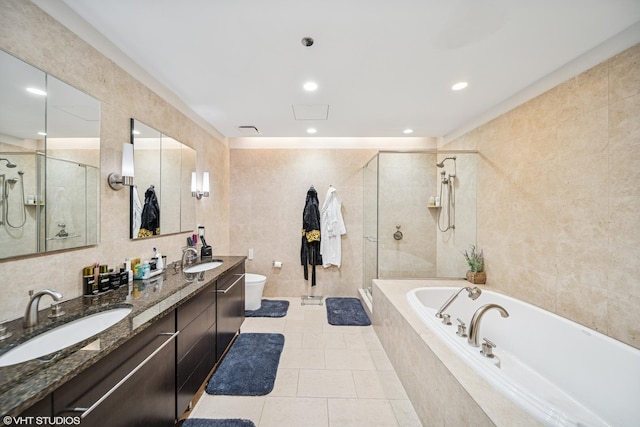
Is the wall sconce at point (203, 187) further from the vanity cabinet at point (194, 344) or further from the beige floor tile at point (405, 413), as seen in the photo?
the beige floor tile at point (405, 413)

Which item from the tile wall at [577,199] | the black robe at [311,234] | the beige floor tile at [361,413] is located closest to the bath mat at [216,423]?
the beige floor tile at [361,413]

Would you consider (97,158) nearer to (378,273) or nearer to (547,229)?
(378,273)

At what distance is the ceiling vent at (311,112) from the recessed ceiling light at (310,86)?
316mm

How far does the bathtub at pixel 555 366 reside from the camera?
1.10 metres

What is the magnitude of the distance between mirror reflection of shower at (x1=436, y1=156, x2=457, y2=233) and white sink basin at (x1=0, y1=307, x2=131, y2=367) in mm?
3301

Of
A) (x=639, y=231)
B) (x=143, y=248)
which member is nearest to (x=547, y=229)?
(x=639, y=231)

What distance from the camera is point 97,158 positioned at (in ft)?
4.82

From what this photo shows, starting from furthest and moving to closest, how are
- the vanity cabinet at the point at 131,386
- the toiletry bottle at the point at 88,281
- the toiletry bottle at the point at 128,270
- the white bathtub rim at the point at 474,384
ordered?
the toiletry bottle at the point at 128,270 → the toiletry bottle at the point at 88,281 → the white bathtub rim at the point at 474,384 → the vanity cabinet at the point at 131,386

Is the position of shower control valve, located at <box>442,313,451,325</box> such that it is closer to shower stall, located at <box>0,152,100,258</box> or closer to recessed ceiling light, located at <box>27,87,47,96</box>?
shower stall, located at <box>0,152,100,258</box>

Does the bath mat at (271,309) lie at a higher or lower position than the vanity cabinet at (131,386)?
lower

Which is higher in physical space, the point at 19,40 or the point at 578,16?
the point at 578,16

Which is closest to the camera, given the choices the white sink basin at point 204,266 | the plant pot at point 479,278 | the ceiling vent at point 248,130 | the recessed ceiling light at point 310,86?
the recessed ceiling light at point 310,86

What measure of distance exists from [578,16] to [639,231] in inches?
48.8

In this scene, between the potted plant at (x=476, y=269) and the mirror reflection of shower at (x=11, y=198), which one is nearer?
the mirror reflection of shower at (x=11, y=198)
